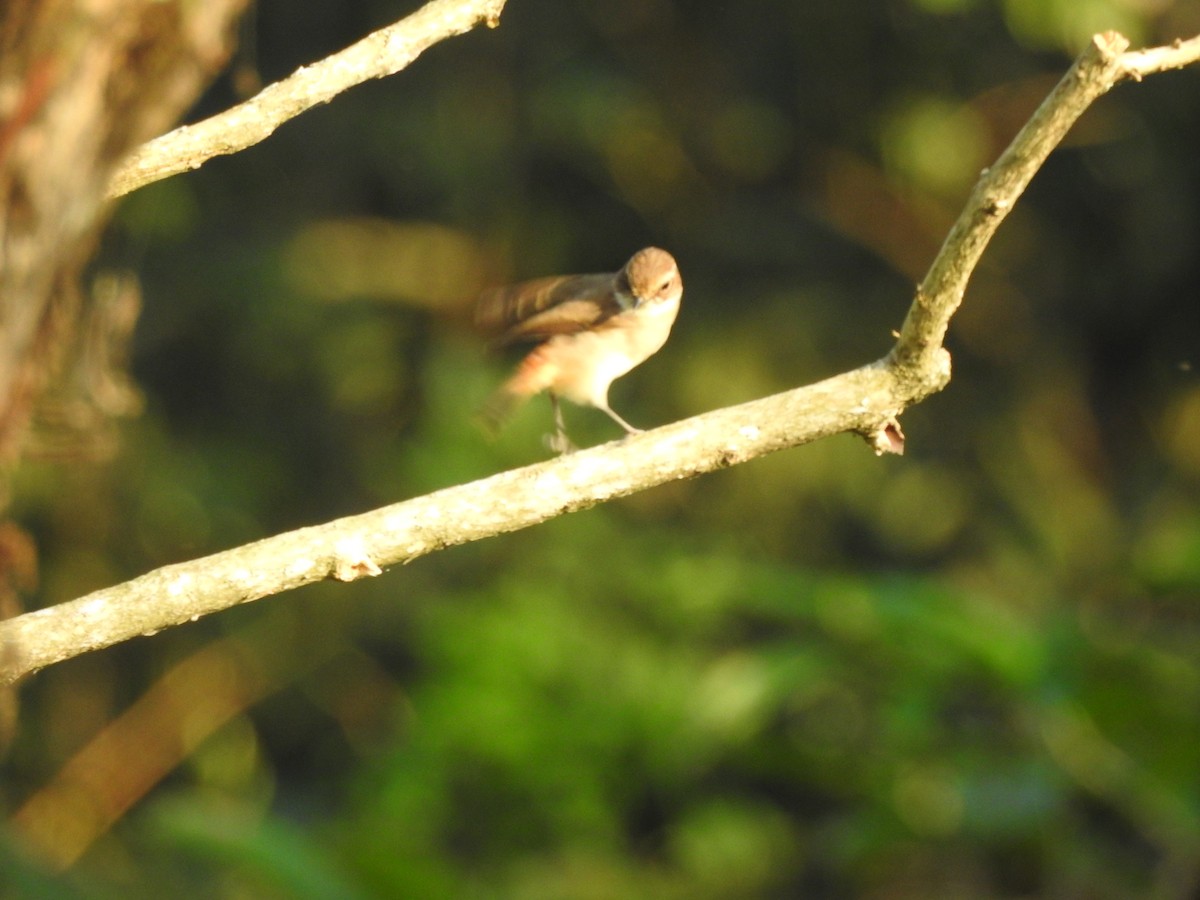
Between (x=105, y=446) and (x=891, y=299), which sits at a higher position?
(x=891, y=299)

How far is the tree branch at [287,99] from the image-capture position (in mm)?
2680

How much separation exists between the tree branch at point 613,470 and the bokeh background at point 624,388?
4.42m

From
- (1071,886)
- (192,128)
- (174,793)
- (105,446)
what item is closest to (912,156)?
(1071,886)

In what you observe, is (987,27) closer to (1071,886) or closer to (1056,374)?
(1056,374)

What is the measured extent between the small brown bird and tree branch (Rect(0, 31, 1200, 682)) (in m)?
1.23

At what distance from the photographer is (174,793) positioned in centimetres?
871

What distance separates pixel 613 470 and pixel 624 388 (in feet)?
21.3

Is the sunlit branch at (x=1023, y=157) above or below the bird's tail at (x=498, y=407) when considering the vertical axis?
below

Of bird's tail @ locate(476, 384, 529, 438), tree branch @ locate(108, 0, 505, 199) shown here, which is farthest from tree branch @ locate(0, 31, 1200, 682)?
bird's tail @ locate(476, 384, 529, 438)

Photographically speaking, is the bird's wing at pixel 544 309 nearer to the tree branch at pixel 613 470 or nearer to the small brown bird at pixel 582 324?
the small brown bird at pixel 582 324

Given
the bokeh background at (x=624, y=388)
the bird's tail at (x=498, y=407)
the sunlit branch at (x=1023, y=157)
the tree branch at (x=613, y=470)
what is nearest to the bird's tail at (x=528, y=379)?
the bird's tail at (x=498, y=407)

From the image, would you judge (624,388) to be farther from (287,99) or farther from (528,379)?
(287,99)

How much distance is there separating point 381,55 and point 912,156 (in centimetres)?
650

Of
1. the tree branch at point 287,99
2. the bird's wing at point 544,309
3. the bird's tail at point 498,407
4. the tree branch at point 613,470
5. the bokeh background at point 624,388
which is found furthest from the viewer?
the bokeh background at point 624,388
